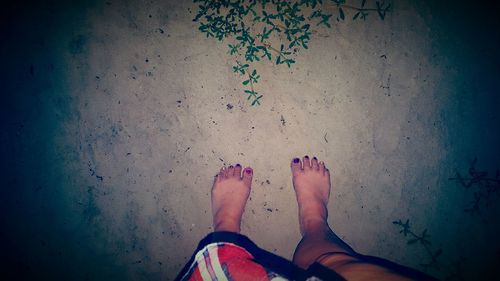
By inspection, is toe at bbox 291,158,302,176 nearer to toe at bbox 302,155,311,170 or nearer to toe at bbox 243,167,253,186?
toe at bbox 302,155,311,170

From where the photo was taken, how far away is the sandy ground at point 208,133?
178cm

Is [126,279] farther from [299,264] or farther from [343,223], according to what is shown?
[343,223]

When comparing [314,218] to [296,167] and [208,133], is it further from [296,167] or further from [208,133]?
[208,133]

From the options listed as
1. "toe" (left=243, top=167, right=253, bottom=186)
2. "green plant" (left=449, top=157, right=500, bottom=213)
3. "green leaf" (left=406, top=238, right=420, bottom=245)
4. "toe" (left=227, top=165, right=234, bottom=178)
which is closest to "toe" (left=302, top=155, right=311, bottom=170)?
"toe" (left=243, top=167, right=253, bottom=186)

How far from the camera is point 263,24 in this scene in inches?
70.0

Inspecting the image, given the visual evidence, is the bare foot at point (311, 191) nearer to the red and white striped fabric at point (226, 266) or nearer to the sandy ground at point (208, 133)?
the sandy ground at point (208, 133)

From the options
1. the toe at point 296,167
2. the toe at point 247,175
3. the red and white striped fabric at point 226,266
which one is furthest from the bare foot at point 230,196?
the red and white striped fabric at point 226,266

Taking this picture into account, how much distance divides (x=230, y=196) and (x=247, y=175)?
0.19m

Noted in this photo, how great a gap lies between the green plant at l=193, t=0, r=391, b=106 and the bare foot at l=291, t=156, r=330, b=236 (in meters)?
0.57

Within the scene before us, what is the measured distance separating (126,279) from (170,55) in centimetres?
159

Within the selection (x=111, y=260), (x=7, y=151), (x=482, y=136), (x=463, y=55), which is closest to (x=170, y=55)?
(x=7, y=151)

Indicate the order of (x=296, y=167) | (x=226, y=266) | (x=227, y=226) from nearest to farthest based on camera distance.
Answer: (x=226, y=266), (x=227, y=226), (x=296, y=167)

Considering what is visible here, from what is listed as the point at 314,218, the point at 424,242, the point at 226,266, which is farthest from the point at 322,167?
the point at 226,266

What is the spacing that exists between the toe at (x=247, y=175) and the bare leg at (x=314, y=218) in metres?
0.30
